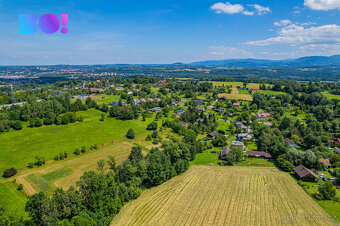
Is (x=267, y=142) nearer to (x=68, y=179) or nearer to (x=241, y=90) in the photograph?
(x=68, y=179)

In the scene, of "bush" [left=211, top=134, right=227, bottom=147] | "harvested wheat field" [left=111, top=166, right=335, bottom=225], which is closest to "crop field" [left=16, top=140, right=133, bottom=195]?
"harvested wheat field" [left=111, top=166, right=335, bottom=225]

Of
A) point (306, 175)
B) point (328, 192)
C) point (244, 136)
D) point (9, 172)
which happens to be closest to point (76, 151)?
point (9, 172)

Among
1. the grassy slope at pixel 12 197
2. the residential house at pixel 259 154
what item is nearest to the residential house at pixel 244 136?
the residential house at pixel 259 154

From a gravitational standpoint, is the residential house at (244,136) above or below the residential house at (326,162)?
above

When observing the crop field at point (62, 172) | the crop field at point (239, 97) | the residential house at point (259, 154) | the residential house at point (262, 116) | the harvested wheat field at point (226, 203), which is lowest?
the harvested wheat field at point (226, 203)

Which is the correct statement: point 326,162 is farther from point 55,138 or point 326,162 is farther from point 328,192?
point 55,138

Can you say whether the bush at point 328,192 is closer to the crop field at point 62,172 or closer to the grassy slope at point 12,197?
the crop field at point 62,172
